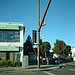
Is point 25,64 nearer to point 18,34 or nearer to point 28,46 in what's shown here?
point 18,34

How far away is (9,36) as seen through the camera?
2109 cm

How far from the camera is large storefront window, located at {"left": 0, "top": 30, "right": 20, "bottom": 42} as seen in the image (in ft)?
68.3

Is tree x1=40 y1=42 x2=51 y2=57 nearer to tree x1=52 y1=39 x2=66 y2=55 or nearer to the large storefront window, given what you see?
tree x1=52 y1=39 x2=66 y2=55

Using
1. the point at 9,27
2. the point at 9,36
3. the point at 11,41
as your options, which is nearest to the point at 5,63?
the point at 11,41

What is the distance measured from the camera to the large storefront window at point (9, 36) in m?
20.8

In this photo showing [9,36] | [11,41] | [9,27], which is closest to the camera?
[9,27]

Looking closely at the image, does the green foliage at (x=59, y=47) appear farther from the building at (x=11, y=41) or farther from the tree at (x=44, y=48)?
the building at (x=11, y=41)

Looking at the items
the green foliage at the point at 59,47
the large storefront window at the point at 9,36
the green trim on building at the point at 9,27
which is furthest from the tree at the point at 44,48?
the green trim on building at the point at 9,27

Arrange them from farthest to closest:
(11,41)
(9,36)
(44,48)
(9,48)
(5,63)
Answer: (44,48), (9,36), (11,41), (9,48), (5,63)

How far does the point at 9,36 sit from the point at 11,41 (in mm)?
992

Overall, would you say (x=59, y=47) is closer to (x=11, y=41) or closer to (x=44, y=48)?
(x=44, y=48)

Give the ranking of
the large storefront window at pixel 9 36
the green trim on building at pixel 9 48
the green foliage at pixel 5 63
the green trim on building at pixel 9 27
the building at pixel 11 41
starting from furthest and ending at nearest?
the large storefront window at pixel 9 36, the green trim on building at pixel 9 27, the building at pixel 11 41, the green trim on building at pixel 9 48, the green foliage at pixel 5 63

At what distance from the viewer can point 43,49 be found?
70812mm

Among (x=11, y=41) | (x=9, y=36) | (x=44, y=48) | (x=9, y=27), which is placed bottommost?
(x=44, y=48)
